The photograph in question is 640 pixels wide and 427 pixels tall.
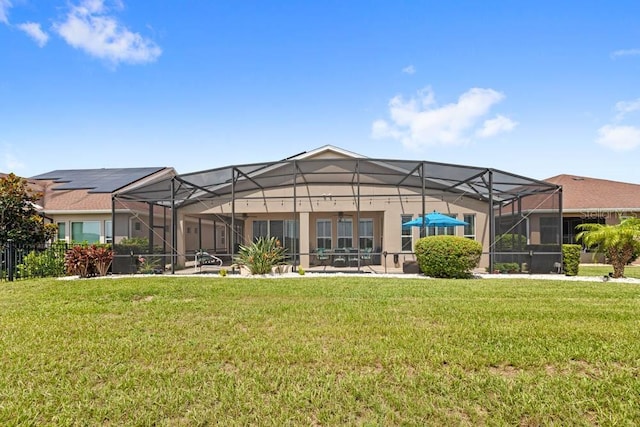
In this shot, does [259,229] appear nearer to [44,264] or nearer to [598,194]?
[44,264]

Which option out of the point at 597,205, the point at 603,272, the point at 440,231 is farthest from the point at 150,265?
the point at 597,205

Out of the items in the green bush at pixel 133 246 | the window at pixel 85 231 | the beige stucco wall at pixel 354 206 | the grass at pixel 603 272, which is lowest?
the grass at pixel 603 272

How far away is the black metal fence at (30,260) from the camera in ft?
37.8

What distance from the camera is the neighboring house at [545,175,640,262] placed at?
18.9 m

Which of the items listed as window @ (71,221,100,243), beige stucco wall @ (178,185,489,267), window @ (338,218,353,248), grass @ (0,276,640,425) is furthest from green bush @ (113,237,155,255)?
window @ (338,218,353,248)

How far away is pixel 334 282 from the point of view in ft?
33.2

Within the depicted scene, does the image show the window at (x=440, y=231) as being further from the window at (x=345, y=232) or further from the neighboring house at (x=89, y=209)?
the neighboring house at (x=89, y=209)

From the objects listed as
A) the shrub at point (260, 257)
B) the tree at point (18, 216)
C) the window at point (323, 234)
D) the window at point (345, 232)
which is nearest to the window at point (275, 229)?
the window at point (323, 234)

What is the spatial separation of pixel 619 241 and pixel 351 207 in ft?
31.1

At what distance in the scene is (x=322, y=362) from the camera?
13.3 ft

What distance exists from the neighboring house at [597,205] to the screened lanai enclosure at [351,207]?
521 cm

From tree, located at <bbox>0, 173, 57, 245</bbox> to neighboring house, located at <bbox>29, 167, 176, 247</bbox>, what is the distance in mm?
2417

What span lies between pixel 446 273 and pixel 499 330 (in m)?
6.74

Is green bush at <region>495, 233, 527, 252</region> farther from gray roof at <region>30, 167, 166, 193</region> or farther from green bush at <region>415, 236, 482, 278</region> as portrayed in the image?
gray roof at <region>30, 167, 166, 193</region>
